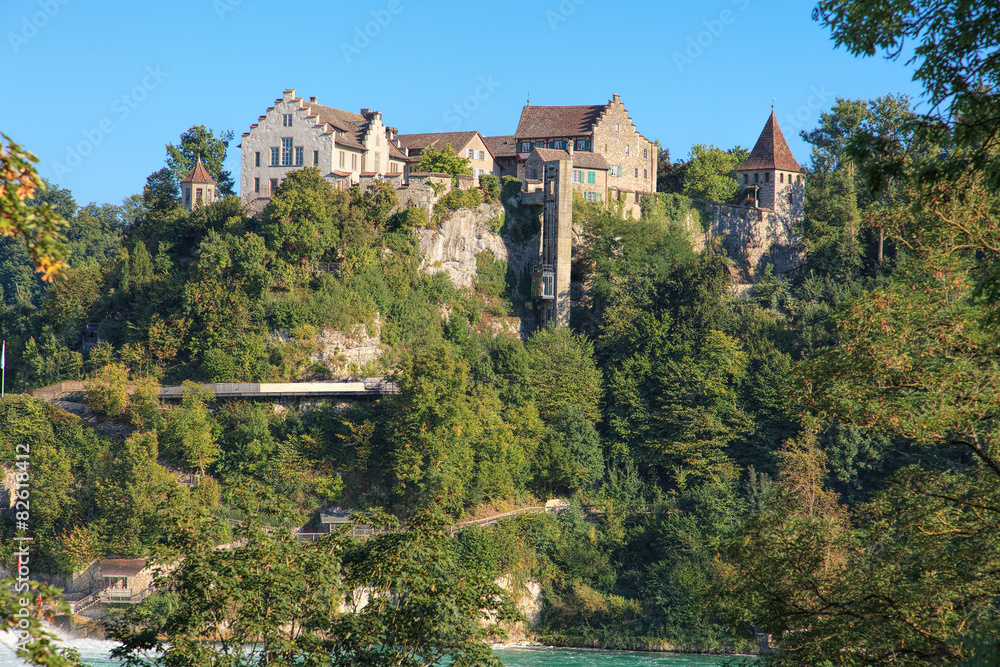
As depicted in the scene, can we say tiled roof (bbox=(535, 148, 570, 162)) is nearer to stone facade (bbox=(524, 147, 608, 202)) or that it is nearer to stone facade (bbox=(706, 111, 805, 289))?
stone facade (bbox=(524, 147, 608, 202))

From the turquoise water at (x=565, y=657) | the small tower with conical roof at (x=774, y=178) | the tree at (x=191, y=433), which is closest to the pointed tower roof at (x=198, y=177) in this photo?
the tree at (x=191, y=433)

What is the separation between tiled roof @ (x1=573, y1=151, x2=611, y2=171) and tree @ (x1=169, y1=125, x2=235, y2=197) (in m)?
18.4

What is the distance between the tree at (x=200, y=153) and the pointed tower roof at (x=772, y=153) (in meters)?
28.1

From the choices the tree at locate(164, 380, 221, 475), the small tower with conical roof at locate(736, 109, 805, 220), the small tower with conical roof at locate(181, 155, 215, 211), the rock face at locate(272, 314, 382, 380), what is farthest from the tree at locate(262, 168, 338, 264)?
the small tower with conical roof at locate(736, 109, 805, 220)

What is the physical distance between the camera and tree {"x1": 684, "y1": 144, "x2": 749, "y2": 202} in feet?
209

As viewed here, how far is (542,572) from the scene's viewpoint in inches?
1885

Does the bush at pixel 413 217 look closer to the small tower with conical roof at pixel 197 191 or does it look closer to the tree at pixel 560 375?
the tree at pixel 560 375

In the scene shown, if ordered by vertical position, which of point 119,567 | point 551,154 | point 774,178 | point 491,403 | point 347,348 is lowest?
point 119,567

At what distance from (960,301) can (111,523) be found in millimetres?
35263

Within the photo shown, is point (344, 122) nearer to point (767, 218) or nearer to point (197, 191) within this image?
point (197, 191)

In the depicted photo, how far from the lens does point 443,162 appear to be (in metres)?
56.5

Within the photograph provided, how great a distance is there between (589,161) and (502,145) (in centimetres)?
536

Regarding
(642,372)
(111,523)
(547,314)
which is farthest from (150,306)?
(642,372)

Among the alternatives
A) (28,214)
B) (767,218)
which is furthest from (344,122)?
(28,214)
